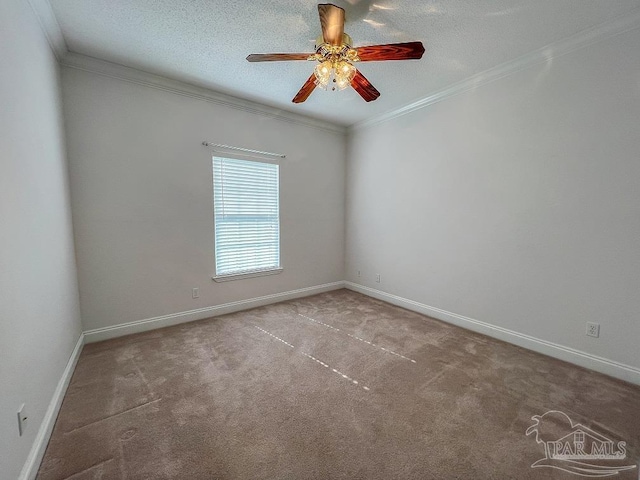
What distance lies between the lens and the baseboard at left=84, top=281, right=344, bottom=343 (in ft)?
9.02

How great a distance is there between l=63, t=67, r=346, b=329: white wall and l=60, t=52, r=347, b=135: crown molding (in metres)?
0.05

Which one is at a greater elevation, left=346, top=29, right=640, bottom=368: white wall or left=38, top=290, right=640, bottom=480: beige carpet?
left=346, top=29, right=640, bottom=368: white wall

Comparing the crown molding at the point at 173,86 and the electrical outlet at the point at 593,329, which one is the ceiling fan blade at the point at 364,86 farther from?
the electrical outlet at the point at 593,329

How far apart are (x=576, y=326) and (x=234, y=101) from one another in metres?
4.30

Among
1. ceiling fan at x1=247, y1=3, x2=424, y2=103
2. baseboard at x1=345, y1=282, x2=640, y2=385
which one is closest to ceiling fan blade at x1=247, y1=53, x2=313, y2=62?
ceiling fan at x1=247, y1=3, x2=424, y2=103

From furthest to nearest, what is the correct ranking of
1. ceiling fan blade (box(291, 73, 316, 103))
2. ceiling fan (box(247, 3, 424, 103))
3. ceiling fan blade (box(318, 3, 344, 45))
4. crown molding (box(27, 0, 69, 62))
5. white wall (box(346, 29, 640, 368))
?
ceiling fan blade (box(291, 73, 316, 103)) → white wall (box(346, 29, 640, 368)) → crown molding (box(27, 0, 69, 62)) → ceiling fan (box(247, 3, 424, 103)) → ceiling fan blade (box(318, 3, 344, 45))

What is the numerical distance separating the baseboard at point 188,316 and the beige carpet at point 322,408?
106mm

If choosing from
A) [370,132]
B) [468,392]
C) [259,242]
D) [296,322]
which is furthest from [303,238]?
[468,392]

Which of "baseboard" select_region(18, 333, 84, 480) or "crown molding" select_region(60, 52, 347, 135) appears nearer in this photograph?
"baseboard" select_region(18, 333, 84, 480)

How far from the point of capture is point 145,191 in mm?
2896

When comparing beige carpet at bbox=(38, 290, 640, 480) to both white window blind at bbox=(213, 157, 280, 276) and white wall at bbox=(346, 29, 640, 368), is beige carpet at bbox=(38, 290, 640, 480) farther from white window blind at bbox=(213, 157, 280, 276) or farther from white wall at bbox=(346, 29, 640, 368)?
white window blind at bbox=(213, 157, 280, 276)

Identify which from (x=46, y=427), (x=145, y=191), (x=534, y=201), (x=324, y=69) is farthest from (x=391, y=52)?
(x=46, y=427)

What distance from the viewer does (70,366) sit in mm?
2166

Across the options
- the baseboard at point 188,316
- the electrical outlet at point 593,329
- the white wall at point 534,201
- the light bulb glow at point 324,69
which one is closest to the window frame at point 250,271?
the baseboard at point 188,316
